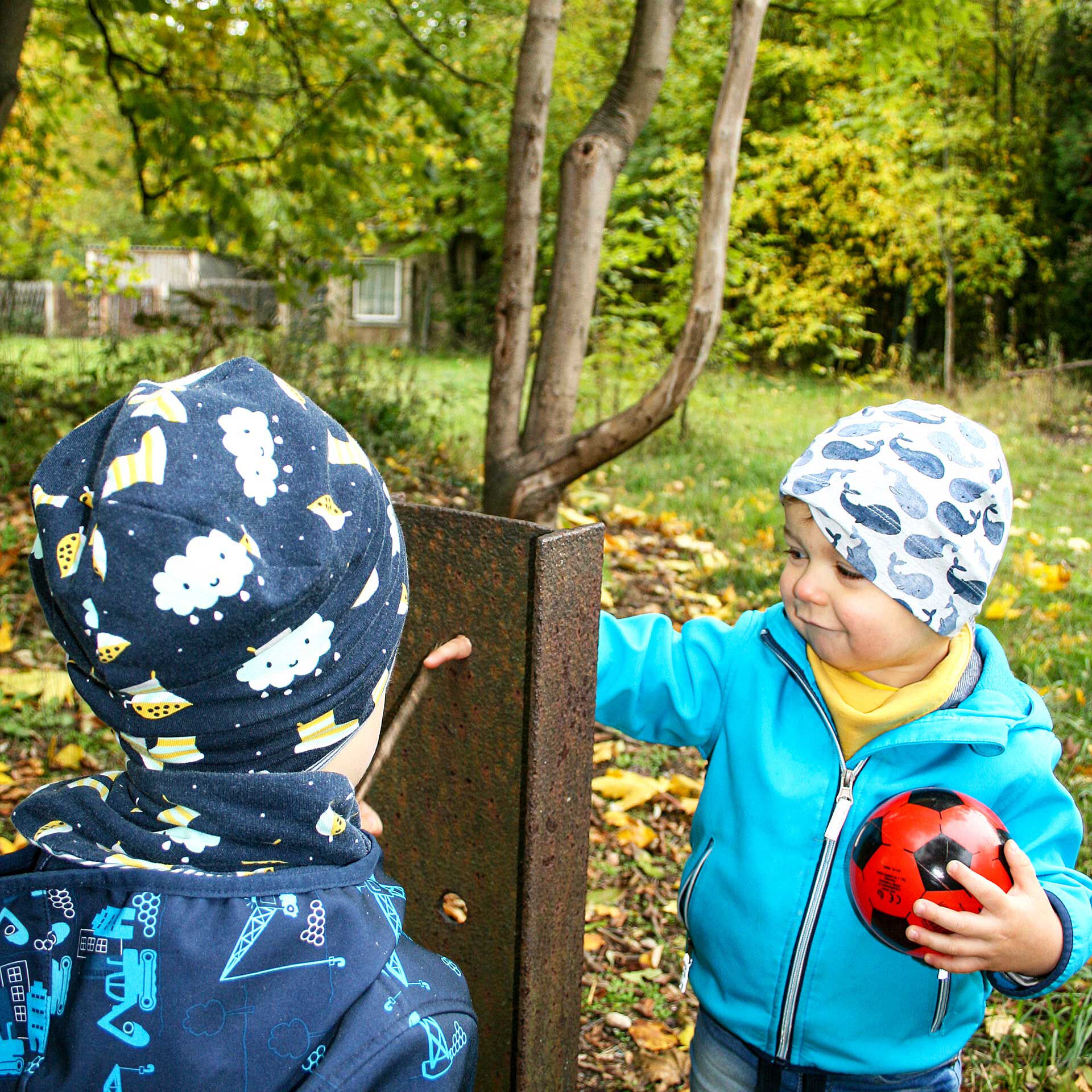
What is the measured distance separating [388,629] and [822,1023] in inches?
36.6

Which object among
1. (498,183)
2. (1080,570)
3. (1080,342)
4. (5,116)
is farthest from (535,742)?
(1080,342)

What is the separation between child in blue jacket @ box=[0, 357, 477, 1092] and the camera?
2.61 ft

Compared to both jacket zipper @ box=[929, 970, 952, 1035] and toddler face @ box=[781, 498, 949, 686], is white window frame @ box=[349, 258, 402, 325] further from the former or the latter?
jacket zipper @ box=[929, 970, 952, 1035]

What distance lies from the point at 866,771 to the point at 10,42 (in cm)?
411

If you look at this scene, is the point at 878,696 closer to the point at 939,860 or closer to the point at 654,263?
the point at 939,860

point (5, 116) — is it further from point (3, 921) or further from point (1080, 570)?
point (1080, 570)

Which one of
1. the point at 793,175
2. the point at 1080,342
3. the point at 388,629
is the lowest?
the point at 388,629

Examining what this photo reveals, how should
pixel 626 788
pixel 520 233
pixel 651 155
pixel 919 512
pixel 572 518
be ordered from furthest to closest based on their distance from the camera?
pixel 651 155 < pixel 572 518 < pixel 520 233 < pixel 626 788 < pixel 919 512

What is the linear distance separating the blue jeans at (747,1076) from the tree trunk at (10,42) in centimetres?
414

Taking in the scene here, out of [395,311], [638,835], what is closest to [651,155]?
[395,311]

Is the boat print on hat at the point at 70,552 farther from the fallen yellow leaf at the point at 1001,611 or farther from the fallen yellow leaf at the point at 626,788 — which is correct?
the fallen yellow leaf at the point at 1001,611

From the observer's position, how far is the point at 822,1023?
142 centimetres

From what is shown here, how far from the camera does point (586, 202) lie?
10.6 ft

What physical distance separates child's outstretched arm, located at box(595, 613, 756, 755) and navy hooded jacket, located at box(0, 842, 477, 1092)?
29.9 inches
